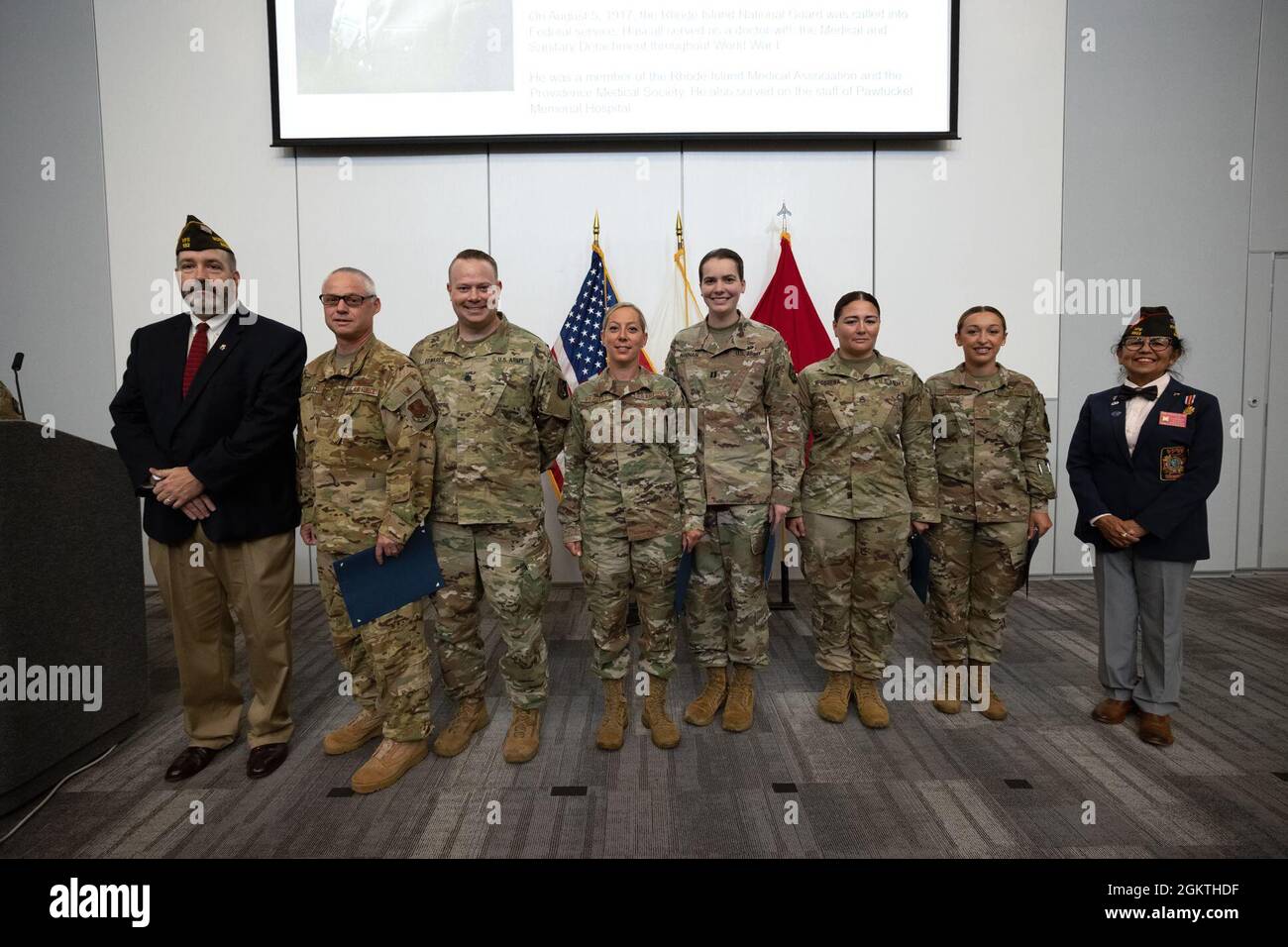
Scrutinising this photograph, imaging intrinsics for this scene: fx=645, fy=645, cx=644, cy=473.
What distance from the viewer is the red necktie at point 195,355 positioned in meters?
2.08

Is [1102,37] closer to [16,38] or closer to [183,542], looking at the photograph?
[183,542]

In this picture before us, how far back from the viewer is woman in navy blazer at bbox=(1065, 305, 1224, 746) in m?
2.20

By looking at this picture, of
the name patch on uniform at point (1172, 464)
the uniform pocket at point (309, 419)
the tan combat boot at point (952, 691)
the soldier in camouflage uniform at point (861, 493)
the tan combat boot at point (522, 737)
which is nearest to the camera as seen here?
the uniform pocket at point (309, 419)

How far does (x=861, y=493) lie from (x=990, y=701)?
98 cm

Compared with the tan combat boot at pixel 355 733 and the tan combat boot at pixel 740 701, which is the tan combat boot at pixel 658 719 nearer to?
the tan combat boot at pixel 740 701

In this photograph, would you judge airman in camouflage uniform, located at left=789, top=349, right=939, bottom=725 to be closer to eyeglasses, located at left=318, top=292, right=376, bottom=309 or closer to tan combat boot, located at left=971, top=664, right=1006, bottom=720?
tan combat boot, located at left=971, top=664, right=1006, bottom=720

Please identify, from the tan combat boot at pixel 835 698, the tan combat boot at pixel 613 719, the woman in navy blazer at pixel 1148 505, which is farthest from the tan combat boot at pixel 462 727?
the woman in navy blazer at pixel 1148 505

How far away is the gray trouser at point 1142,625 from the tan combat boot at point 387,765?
2.48 metres

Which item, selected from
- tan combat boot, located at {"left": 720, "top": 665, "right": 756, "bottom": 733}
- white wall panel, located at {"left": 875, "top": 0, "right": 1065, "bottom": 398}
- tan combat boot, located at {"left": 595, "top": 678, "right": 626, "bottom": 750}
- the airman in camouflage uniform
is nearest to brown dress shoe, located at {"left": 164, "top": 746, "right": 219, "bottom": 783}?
tan combat boot, located at {"left": 595, "top": 678, "right": 626, "bottom": 750}

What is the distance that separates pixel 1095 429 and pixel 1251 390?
3184 mm

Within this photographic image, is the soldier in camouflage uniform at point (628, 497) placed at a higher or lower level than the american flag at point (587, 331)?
lower

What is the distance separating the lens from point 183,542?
82.4 inches

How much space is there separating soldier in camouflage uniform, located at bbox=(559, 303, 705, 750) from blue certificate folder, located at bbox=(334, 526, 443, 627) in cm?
45

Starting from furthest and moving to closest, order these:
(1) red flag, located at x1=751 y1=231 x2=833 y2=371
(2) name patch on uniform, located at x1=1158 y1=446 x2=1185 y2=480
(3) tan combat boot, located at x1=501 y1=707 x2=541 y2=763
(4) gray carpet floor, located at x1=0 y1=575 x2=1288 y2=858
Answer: (1) red flag, located at x1=751 y1=231 x2=833 y2=371
(2) name patch on uniform, located at x1=1158 y1=446 x2=1185 y2=480
(3) tan combat boot, located at x1=501 y1=707 x2=541 y2=763
(4) gray carpet floor, located at x1=0 y1=575 x2=1288 y2=858
